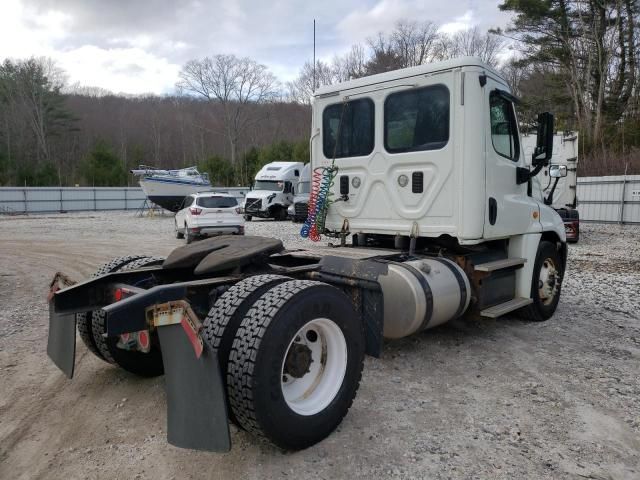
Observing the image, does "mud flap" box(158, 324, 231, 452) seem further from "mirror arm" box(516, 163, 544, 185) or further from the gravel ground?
"mirror arm" box(516, 163, 544, 185)

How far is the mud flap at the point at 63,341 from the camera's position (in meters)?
3.68

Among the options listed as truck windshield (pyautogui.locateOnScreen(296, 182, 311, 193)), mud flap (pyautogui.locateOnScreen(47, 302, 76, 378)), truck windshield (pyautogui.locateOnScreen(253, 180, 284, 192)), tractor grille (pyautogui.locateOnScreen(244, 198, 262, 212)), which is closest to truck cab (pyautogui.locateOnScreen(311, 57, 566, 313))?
mud flap (pyautogui.locateOnScreen(47, 302, 76, 378))

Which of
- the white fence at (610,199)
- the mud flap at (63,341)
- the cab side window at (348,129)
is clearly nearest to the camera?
the mud flap at (63,341)

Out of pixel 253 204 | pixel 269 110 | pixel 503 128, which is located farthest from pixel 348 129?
pixel 269 110

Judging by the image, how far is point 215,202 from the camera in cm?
1659

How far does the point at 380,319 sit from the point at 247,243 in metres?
1.25

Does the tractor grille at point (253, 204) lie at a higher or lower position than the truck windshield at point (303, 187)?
lower

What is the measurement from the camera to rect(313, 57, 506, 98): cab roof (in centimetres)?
482

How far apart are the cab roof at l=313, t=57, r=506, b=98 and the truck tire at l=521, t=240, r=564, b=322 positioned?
223cm

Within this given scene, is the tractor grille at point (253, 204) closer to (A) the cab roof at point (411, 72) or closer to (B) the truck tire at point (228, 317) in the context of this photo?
(A) the cab roof at point (411, 72)

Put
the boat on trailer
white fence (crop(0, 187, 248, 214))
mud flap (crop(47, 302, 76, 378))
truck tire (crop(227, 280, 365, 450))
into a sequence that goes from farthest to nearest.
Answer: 1. white fence (crop(0, 187, 248, 214))
2. the boat on trailer
3. mud flap (crop(47, 302, 76, 378))
4. truck tire (crop(227, 280, 365, 450))

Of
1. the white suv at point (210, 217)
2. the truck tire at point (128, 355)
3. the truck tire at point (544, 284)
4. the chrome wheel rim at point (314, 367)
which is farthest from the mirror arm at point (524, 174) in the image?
the white suv at point (210, 217)

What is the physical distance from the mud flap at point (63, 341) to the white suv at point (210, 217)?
1209 cm

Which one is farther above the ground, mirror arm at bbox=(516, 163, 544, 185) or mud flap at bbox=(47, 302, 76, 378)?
mirror arm at bbox=(516, 163, 544, 185)
